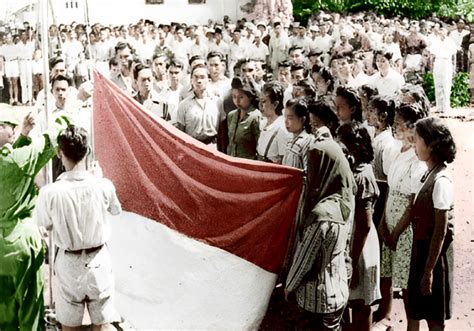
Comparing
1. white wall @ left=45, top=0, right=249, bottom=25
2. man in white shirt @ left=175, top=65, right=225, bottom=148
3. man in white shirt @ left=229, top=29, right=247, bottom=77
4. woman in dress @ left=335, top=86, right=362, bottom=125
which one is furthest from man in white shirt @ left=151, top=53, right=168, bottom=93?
man in white shirt @ left=229, top=29, right=247, bottom=77

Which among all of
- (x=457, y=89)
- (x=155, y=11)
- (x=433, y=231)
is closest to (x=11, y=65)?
(x=155, y=11)

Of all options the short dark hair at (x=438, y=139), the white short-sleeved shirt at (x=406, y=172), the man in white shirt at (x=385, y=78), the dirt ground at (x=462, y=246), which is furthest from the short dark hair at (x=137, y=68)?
the short dark hair at (x=438, y=139)

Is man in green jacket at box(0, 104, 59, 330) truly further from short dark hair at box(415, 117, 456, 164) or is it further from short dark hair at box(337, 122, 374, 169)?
short dark hair at box(415, 117, 456, 164)

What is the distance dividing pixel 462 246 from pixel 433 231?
10.1 ft

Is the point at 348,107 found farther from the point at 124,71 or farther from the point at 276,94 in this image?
the point at 124,71

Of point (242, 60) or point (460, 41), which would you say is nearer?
point (242, 60)

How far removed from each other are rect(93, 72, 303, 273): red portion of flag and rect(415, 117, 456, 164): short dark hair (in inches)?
29.3

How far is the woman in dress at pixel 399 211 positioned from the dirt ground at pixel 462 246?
40cm

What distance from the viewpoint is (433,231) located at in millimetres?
4199

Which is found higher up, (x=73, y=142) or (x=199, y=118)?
(x=73, y=142)

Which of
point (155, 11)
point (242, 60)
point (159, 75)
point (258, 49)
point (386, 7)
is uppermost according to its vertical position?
point (386, 7)

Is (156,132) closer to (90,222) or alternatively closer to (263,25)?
(90,222)

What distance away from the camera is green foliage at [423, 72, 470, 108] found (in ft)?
48.5

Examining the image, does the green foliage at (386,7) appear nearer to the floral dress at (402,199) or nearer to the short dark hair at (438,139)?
the floral dress at (402,199)
